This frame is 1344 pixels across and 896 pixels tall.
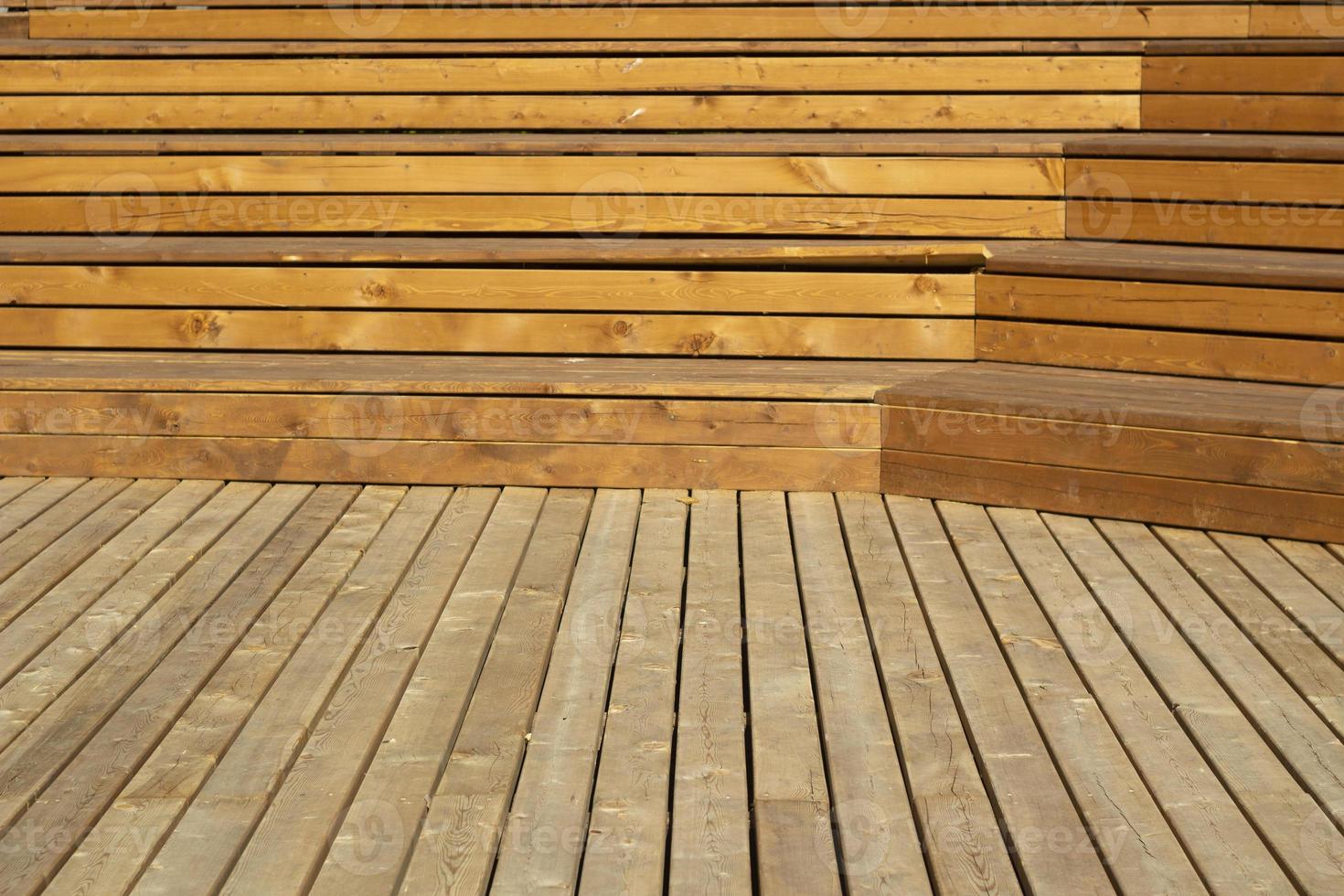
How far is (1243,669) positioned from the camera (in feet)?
8.86

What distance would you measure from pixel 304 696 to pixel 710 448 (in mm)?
1547

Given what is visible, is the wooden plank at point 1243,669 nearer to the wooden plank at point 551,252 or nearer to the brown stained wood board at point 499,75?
the wooden plank at point 551,252

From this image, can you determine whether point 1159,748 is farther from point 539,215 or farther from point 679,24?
point 679,24

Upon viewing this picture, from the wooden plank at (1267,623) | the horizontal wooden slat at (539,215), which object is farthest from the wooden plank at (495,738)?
the wooden plank at (1267,623)

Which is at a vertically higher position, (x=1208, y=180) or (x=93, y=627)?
(x=1208, y=180)

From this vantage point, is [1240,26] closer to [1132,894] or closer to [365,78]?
[365,78]

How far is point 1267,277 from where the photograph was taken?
3727 millimetres

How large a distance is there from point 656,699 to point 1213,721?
0.96m

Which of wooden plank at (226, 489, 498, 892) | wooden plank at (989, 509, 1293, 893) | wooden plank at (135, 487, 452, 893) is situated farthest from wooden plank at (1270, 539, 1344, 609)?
wooden plank at (135, 487, 452, 893)

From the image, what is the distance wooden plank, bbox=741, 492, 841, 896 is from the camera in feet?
6.66

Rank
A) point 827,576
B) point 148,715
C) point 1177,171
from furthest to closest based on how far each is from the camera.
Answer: point 1177,171
point 827,576
point 148,715

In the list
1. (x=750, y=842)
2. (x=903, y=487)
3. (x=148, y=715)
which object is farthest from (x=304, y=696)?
(x=903, y=487)

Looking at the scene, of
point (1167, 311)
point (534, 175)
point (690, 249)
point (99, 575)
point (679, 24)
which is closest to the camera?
point (99, 575)

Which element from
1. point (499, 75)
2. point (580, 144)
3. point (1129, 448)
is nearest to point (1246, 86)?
point (1129, 448)
